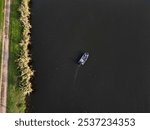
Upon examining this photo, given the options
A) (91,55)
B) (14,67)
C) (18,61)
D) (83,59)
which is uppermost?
(91,55)

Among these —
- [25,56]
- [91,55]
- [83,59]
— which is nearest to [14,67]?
[25,56]

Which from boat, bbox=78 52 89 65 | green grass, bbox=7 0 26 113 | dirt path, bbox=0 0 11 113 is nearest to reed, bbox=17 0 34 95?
green grass, bbox=7 0 26 113

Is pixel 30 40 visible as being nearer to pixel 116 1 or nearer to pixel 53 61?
pixel 53 61

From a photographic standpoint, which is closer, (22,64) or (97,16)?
(22,64)

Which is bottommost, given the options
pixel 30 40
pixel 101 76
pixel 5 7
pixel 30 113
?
pixel 30 113

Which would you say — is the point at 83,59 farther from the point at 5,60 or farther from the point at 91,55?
the point at 5,60

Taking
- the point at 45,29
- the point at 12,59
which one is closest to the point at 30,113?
the point at 12,59

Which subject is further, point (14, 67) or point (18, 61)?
point (18, 61)
